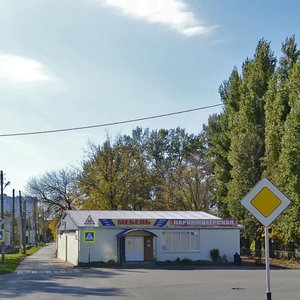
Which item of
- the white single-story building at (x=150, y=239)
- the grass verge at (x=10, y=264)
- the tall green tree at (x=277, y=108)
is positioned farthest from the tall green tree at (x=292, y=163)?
the grass verge at (x=10, y=264)

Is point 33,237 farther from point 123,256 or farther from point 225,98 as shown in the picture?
point 123,256

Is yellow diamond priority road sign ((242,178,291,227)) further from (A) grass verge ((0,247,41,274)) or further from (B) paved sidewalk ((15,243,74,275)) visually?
(A) grass verge ((0,247,41,274))

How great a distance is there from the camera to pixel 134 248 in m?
43.0

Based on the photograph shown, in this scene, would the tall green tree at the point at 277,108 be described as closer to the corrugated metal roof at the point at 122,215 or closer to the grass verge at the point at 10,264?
Result: the corrugated metal roof at the point at 122,215

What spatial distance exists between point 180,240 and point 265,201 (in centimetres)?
3575

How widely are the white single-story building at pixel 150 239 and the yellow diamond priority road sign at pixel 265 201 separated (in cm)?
3308

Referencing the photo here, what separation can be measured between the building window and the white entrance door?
1.92 meters

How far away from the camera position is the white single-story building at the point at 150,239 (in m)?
42.7

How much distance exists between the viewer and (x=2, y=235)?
3725cm

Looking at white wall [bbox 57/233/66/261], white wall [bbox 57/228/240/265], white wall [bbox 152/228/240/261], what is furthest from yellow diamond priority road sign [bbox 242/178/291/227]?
white wall [bbox 57/233/66/261]

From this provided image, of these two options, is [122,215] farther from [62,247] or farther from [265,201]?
[265,201]

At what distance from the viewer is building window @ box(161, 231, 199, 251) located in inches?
1738

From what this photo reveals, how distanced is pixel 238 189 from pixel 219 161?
277 inches

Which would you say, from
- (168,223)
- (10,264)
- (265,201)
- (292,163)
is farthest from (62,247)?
(265,201)
